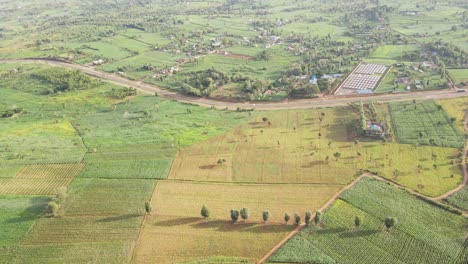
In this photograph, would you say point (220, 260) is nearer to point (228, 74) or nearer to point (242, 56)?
point (228, 74)

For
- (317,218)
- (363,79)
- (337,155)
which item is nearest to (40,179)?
(317,218)

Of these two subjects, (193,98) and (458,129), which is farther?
(193,98)

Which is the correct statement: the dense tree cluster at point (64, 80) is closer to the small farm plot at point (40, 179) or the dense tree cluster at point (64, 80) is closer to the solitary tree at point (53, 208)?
the small farm plot at point (40, 179)

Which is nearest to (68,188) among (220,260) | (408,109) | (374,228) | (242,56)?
(220,260)

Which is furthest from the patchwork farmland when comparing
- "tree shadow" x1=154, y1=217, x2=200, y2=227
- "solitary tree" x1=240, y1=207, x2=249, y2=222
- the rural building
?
"solitary tree" x1=240, y1=207, x2=249, y2=222

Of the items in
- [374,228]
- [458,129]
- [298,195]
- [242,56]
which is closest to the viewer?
[374,228]

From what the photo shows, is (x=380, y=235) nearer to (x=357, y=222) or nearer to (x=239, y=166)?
(x=357, y=222)
